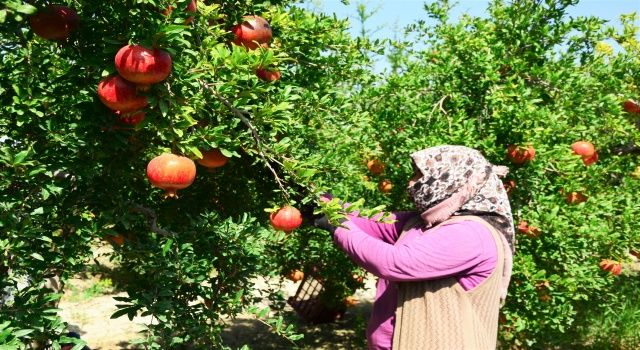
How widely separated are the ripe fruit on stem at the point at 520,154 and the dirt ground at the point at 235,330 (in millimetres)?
2314

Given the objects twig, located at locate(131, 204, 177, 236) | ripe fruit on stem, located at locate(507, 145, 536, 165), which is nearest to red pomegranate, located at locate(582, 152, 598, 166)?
ripe fruit on stem, located at locate(507, 145, 536, 165)

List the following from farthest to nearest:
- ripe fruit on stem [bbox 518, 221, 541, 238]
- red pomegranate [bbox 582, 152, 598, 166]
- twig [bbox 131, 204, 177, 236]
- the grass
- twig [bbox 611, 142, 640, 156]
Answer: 1. the grass
2. twig [bbox 611, 142, 640, 156]
3. red pomegranate [bbox 582, 152, 598, 166]
4. ripe fruit on stem [bbox 518, 221, 541, 238]
5. twig [bbox 131, 204, 177, 236]

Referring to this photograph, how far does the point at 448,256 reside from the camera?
173 cm

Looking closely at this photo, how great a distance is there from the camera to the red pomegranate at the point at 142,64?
4.02 feet

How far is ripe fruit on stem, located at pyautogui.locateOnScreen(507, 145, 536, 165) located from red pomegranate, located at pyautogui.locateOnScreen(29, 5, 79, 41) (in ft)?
7.55

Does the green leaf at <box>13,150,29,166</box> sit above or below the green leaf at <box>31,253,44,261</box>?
above

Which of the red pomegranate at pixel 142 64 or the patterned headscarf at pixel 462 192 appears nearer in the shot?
the red pomegranate at pixel 142 64

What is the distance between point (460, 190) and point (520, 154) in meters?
1.23

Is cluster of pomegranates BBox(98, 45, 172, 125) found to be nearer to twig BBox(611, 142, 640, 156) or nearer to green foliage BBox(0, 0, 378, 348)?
green foliage BBox(0, 0, 378, 348)

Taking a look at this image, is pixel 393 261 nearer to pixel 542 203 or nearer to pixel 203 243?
pixel 203 243

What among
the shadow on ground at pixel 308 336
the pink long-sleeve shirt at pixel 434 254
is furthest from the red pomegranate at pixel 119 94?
the shadow on ground at pixel 308 336

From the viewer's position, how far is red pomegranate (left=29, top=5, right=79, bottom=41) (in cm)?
146

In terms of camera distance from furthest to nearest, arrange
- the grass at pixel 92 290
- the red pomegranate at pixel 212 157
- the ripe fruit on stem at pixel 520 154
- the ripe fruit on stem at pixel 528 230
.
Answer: the grass at pixel 92 290 < the ripe fruit on stem at pixel 528 230 < the ripe fruit on stem at pixel 520 154 < the red pomegranate at pixel 212 157

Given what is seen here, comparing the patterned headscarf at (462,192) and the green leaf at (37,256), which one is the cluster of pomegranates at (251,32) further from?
the green leaf at (37,256)
